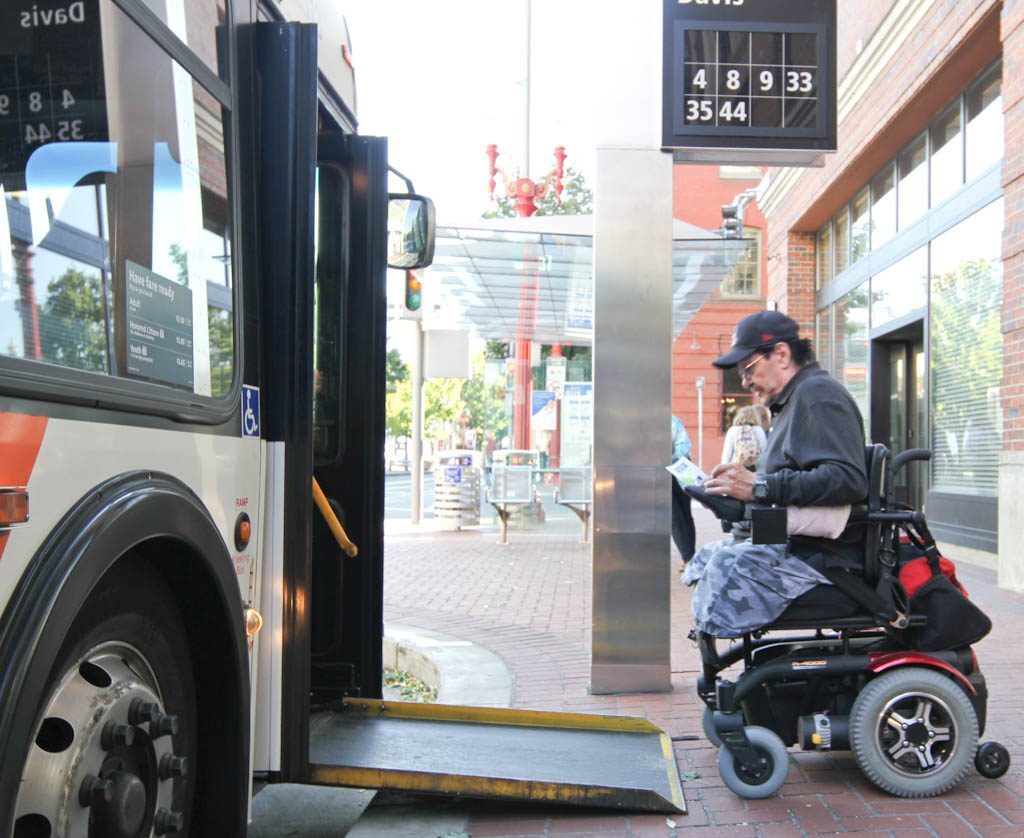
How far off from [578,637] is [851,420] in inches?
139

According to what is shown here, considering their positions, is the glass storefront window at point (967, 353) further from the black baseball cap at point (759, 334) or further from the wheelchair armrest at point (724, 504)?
the wheelchair armrest at point (724, 504)

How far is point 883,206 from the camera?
41.6ft

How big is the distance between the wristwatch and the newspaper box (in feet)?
38.3

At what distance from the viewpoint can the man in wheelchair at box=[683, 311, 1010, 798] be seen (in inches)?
136

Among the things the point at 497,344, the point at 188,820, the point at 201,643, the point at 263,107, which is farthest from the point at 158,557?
the point at 497,344

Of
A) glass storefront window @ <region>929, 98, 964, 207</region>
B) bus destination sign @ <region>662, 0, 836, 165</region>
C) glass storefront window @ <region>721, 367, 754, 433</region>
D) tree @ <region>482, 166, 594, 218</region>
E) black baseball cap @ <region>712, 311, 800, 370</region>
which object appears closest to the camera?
black baseball cap @ <region>712, 311, 800, 370</region>

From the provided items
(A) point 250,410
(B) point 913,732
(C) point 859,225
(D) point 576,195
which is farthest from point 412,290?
(D) point 576,195

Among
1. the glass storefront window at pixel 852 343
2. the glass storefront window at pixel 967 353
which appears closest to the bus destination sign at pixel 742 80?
the glass storefront window at pixel 967 353

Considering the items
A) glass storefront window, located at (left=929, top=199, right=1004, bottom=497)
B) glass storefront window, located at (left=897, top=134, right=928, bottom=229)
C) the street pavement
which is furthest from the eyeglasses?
glass storefront window, located at (left=897, top=134, right=928, bottom=229)

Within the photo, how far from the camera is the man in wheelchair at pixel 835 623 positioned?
3.46 metres

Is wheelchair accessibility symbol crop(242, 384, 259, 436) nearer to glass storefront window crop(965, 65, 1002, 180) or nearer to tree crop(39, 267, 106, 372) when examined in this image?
tree crop(39, 267, 106, 372)

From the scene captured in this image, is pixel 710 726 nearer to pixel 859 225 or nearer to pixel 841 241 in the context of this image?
pixel 859 225

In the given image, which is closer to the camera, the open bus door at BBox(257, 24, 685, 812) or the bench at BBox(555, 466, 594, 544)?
the open bus door at BBox(257, 24, 685, 812)

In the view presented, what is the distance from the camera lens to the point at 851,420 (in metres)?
3.57
